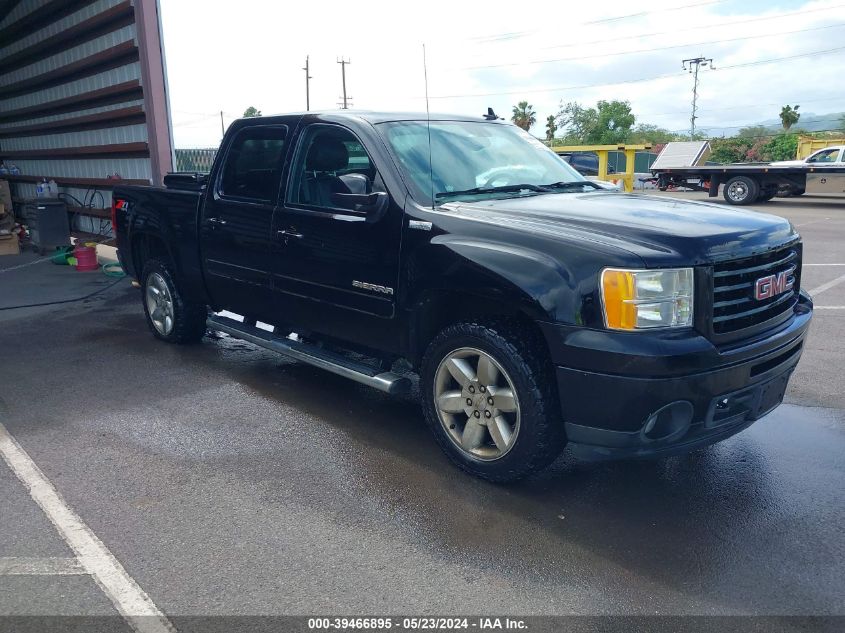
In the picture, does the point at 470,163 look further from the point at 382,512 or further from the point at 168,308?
the point at 168,308

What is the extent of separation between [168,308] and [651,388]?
4602 mm

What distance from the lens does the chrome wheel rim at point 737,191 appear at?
21359 mm

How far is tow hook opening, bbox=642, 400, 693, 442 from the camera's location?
3285 millimetres

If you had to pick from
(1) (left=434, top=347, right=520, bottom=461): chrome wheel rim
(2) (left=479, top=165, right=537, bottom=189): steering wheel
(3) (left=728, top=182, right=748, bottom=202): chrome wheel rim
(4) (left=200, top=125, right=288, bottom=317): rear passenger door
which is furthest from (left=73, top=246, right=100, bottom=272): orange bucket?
(3) (left=728, top=182, right=748, bottom=202): chrome wheel rim

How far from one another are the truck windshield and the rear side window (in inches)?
A: 37.0

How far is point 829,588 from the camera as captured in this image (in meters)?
2.97

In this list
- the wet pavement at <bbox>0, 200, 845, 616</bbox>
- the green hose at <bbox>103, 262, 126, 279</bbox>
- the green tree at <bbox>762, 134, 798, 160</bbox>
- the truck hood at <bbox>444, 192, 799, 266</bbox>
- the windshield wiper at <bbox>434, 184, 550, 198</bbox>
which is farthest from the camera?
the green tree at <bbox>762, 134, 798, 160</bbox>

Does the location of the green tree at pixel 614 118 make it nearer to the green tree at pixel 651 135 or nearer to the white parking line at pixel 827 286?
the green tree at pixel 651 135

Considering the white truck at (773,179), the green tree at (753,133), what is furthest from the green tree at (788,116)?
the white truck at (773,179)

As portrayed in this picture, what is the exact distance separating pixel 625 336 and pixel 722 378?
19.8 inches

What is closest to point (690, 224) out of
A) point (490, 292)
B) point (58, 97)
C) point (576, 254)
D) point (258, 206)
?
point (576, 254)

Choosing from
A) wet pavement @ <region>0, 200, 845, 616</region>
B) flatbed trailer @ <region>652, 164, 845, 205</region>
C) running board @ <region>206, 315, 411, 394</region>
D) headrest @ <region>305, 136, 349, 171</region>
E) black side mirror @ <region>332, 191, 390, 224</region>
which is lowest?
wet pavement @ <region>0, 200, 845, 616</region>

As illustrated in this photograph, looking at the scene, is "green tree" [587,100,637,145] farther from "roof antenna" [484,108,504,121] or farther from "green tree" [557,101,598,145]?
"roof antenna" [484,108,504,121]

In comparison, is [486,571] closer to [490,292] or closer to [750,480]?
[490,292]
